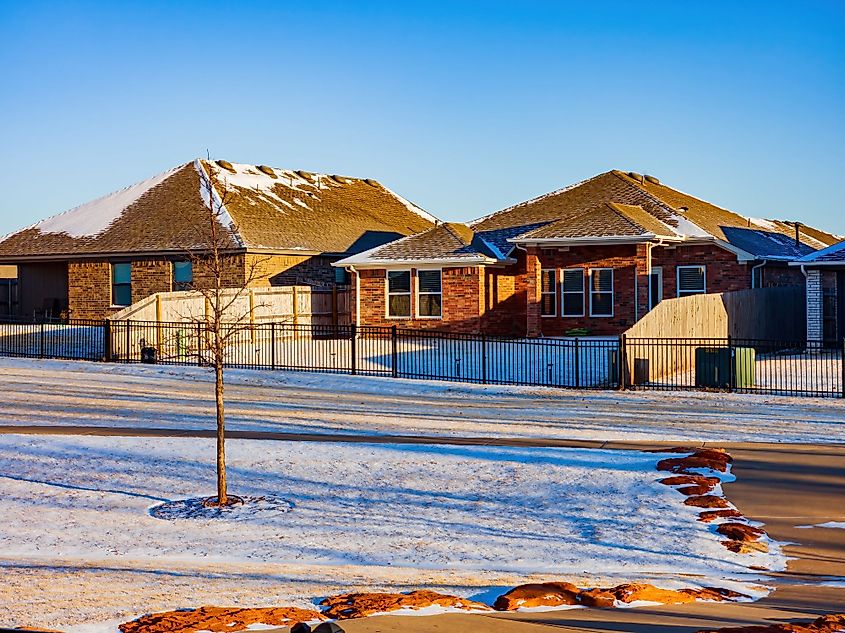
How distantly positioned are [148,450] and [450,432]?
504cm

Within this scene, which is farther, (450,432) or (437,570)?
(450,432)

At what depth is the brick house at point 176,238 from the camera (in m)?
39.6

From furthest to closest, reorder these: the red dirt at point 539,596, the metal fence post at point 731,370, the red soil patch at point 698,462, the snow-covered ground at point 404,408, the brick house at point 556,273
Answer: the brick house at point 556,273 < the metal fence post at point 731,370 < the snow-covered ground at point 404,408 < the red soil patch at point 698,462 < the red dirt at point 539,596

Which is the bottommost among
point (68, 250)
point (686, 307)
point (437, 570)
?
point (437, 570)

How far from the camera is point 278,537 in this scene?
1208 cm

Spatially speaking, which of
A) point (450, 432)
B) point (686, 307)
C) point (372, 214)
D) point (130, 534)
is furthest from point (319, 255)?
point (130, 534)

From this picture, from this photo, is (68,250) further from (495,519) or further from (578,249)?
(495,519)

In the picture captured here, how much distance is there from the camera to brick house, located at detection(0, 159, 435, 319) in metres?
39.6

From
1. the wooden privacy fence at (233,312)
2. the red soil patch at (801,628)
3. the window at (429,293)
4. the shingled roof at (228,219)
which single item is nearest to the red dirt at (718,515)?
the red soil patch at (801,628)

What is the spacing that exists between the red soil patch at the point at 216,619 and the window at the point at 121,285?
33399 mm

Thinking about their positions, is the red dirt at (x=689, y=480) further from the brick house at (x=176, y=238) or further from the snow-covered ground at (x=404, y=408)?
the brick house at (x=176, y=238)

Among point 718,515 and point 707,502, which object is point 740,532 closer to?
point 718,515

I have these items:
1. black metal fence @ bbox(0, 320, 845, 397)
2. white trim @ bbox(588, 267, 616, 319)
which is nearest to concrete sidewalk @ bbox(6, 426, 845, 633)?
black metal fence @ bbox(0, 320, 845, 397)

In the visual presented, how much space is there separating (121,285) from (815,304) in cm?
2436
